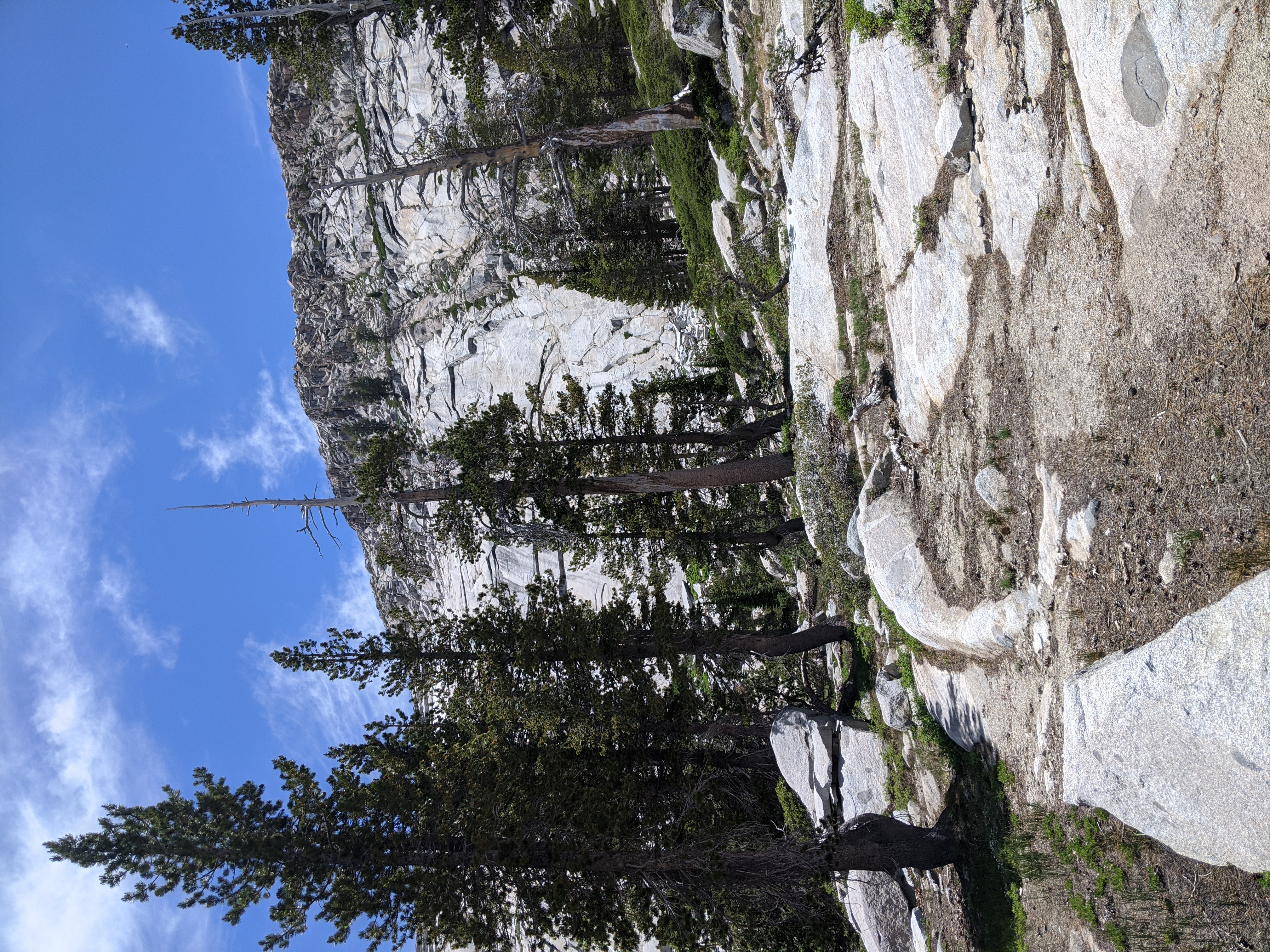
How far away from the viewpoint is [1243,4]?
4.92 m

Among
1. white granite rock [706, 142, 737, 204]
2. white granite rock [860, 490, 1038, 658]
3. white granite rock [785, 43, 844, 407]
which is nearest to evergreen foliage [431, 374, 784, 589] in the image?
white granite rock [785, 43, 844, 407]

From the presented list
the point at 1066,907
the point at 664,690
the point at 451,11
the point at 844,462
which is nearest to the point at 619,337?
the point at 451,11

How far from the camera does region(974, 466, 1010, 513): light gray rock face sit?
29.4 ft

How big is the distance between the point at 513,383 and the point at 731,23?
23189mm

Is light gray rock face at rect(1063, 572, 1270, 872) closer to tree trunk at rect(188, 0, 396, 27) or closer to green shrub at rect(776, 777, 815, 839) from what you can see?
green shrub at rect(776, 777, 815, 839)

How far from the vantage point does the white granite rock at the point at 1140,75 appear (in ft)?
17.2

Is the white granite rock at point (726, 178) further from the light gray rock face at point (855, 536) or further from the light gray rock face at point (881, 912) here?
the light gray rock face at point (881, 912)

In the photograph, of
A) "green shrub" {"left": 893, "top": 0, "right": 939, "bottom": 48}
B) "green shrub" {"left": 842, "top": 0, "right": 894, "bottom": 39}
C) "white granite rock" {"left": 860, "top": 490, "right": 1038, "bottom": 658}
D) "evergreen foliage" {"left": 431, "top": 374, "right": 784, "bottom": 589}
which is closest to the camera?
"green shrub" {"left": 893, "top": 0, "right": 939, "bottom": 48}

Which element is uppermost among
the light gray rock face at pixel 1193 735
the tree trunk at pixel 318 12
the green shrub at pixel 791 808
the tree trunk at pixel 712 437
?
the tree trunk at pixel 318 12

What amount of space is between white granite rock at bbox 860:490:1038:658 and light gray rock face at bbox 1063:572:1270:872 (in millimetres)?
2091

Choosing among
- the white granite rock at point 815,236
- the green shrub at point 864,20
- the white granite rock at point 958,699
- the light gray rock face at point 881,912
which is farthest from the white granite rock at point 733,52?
the light gray rock face at point 881,912

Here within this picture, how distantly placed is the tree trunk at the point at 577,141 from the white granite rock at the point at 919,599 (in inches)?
457

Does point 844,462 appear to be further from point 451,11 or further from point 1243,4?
point 451,11

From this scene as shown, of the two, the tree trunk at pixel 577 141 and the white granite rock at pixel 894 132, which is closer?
the white granite rock at pixel 894 132
